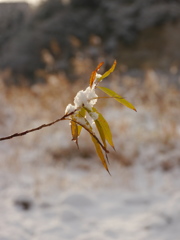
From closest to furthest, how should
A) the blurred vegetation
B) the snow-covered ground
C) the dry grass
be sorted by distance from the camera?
1. the snow-covered ground
2. the dry grass
3. the blurred vegetation

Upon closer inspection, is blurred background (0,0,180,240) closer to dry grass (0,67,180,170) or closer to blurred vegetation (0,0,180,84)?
dry grass (0,67,180,170)

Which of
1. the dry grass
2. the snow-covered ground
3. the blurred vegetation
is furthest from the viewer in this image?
the blurred vegetation

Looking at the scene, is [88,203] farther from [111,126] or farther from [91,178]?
[111,126]

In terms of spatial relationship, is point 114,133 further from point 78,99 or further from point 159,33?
point 159,33

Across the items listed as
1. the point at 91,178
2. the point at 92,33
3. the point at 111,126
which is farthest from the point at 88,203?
the point at 92,33

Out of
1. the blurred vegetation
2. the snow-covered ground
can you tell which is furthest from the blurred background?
the blurred vegetation

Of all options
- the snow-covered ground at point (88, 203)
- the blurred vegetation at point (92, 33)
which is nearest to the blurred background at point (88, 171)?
the snow-covered ground at point (88, 203)

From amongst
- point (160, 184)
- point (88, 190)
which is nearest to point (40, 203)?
point (88, 190)
